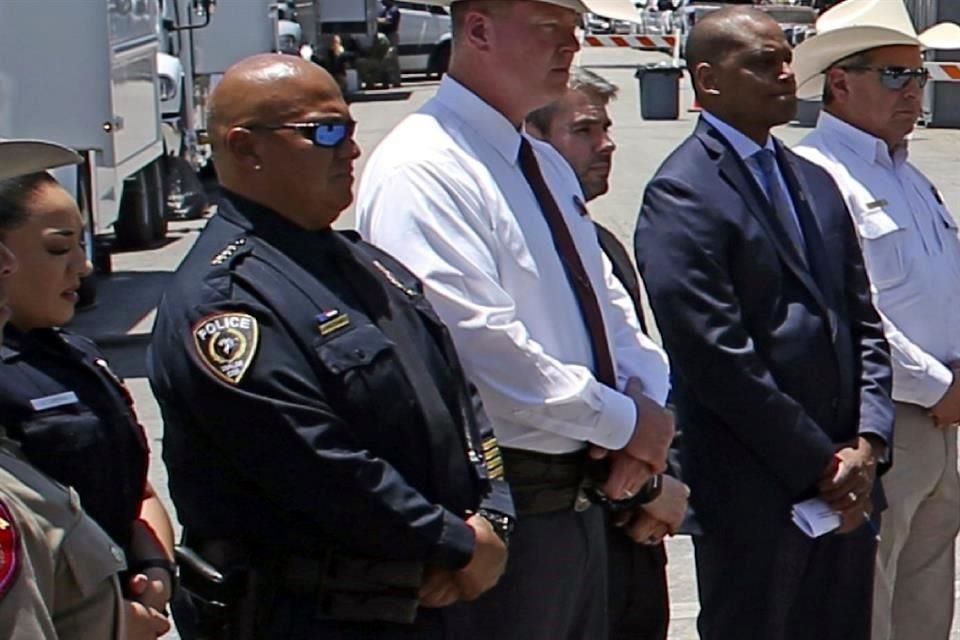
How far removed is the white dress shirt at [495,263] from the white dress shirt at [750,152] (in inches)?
24.3

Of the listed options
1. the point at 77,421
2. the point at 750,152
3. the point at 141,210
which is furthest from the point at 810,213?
the point at 141,210

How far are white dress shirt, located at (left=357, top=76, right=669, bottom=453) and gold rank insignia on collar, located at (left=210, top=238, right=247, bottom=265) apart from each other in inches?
16.9

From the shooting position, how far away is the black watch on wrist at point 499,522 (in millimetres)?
2980

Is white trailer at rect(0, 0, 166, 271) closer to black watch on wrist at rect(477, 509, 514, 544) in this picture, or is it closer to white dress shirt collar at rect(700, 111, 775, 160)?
white dress shirt collar at rect(700, 111, 775, 160)

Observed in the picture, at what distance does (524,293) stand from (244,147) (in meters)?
0.70

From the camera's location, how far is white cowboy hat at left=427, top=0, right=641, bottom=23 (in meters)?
3.48

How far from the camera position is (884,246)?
4.30 m

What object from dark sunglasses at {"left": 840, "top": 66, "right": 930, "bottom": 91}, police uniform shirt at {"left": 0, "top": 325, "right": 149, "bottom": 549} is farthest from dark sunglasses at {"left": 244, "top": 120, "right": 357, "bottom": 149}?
dark sunglasses at {"left": 840, "top": 66, "right": 930, "bottom": 91}

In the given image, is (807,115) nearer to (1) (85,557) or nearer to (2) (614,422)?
(2) (614,422)

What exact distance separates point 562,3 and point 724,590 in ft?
4.99

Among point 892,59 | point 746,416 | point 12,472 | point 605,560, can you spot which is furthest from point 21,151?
point 892,59

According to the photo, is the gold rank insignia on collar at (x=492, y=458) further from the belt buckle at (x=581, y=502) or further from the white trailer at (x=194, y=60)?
the white trailer at (x=194, y=60)

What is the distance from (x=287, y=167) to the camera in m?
2.94

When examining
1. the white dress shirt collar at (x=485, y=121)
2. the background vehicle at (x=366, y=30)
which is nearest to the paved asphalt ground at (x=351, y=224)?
the white dress shirt collar at (x=485, y=121)
